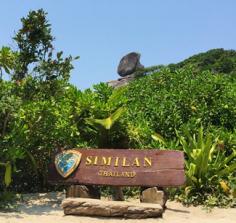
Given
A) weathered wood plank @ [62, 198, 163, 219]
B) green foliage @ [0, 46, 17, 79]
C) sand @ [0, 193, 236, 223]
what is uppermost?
green foliage @ [0, 46, 17, 79]

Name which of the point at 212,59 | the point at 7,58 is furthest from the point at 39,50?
the point at 212,59

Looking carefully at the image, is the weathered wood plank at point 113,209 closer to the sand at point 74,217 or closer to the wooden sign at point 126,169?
Result: the sand at point 74,217

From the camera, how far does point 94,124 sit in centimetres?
1000

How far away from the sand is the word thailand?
96cm

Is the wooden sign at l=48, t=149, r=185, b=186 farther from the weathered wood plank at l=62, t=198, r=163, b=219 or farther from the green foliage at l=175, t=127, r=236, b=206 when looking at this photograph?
the green foliage at l=175, t=127, r=236, b=206

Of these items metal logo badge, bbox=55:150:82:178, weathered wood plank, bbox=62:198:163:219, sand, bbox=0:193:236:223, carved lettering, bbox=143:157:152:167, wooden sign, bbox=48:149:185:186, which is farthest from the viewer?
metal logo badge, bbox=55:150:82:178

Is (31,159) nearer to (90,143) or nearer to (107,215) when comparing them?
(90,143)

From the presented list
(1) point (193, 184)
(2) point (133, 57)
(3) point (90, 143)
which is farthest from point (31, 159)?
(2) point (133, 57)

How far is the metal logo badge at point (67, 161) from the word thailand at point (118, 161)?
214 millimetres

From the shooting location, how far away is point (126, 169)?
8531 millimetres

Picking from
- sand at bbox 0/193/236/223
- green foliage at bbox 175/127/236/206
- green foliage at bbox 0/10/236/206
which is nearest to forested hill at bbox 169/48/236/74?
green foliage at bbox 0/10/236/206

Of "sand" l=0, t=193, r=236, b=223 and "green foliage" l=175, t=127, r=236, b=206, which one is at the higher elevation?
"green foliage" l=175, t=127, r=236, b=206

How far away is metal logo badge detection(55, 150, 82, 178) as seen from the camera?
28.9ft

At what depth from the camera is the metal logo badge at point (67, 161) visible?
880 cm
